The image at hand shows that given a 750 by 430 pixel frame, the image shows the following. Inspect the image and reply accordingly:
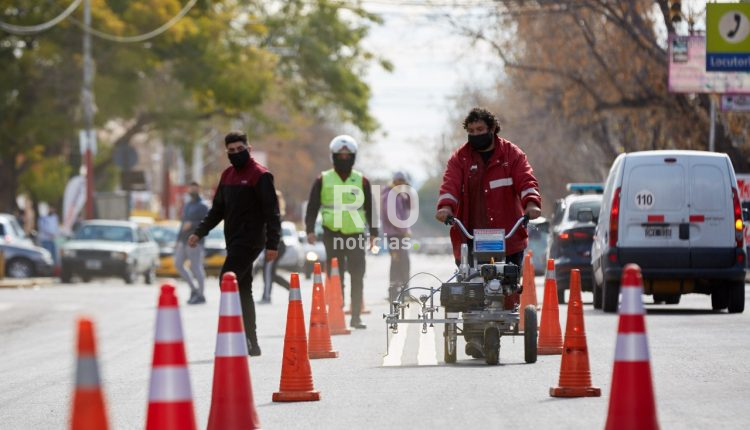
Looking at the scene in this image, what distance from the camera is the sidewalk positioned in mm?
35938

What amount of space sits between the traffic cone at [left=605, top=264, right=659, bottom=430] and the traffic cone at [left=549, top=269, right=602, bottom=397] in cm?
279

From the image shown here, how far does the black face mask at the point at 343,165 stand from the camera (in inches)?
703

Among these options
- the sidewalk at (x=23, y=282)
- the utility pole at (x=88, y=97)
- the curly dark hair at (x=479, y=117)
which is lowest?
the sidewalk at (x=23, y=282)

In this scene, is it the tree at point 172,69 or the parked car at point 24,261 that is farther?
the tree at point 172,69

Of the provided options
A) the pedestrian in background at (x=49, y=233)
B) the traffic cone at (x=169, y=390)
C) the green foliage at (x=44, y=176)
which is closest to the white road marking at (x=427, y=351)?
the traffic cone at (x=169, y=390)

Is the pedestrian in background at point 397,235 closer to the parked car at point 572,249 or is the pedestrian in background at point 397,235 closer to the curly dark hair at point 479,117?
the parked car at point 572,249

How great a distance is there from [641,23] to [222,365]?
2906 centimetres

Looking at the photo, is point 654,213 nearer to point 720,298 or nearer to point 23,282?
point 720,298

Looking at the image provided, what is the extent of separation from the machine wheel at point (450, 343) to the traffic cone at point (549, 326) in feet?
3.18

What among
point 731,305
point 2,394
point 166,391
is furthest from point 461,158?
point 731,305

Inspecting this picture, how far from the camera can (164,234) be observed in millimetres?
46719

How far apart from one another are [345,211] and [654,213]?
13.5 feet

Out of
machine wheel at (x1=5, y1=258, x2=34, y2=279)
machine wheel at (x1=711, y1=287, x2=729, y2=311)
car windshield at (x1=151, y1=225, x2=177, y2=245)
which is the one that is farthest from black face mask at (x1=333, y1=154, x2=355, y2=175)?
car windshield at (x1=151, y1=225, x2=177, y2=245)

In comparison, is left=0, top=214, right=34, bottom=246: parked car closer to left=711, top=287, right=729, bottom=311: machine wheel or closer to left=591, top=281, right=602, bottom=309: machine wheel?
left=591, top=281, right=602, bottom=309: machine wheel
